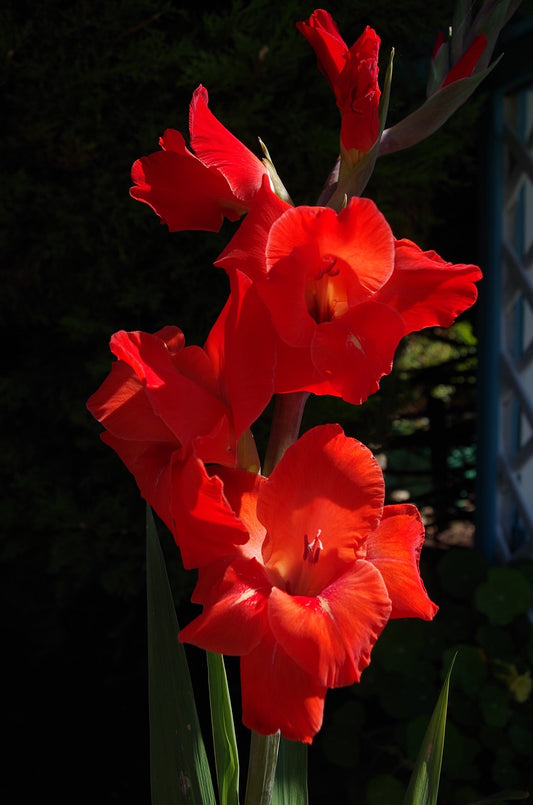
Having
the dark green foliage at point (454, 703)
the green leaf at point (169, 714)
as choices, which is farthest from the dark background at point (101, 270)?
the green leaf at point (169, 714)

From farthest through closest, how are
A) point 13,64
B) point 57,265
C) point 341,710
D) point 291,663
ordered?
point 341,710
point 57,265
point 13,64
point 291,663

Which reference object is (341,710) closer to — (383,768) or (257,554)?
(383,768)

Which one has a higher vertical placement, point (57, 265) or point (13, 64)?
point (13, 64)

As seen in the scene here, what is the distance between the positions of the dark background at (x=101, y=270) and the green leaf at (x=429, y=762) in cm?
107

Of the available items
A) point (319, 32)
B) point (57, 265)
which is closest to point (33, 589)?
point (57, 265)

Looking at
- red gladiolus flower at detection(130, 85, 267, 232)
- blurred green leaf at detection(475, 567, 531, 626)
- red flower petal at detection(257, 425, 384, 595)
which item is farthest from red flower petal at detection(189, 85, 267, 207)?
blurred green leaf at detection(475, 567, 531, 626)

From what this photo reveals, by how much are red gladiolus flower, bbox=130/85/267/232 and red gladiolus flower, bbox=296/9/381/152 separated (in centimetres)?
9

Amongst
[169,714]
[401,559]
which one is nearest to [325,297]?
[401,559]

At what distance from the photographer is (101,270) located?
74.5 inches

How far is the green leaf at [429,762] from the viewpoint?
0.90 meters

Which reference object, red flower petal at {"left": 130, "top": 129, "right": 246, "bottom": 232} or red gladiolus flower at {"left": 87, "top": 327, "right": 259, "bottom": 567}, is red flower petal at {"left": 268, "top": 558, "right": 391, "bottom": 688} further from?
red flower petal at {"left": 130, "top": 129, "right": 246, "bottom": 232}

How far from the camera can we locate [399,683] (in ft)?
7.30

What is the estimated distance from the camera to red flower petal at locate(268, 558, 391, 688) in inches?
22.9

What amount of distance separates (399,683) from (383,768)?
0.29m
